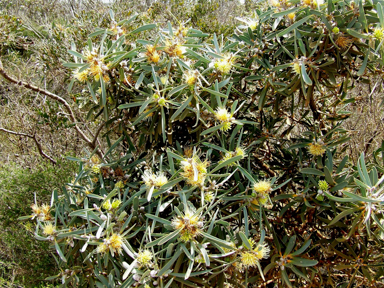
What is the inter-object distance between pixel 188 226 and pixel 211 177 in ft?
0.87

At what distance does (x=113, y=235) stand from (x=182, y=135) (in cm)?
64

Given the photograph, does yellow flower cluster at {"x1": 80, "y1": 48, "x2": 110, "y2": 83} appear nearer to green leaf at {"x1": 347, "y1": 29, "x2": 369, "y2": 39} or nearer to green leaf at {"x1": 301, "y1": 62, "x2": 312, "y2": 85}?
green leaf at {"x1": 301, "y1": 62, "x2": 312, "y2": 85}

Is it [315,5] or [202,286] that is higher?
[315,5]

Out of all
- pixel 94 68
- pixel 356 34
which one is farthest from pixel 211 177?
pixel 356 34

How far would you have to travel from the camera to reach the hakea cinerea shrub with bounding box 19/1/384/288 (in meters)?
1.09

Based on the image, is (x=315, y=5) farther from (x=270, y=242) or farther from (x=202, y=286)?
(x=202, y=286)

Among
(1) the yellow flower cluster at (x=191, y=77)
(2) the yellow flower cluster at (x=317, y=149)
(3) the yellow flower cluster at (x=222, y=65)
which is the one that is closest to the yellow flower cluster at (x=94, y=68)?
(1) the yellow flower cluster at (x=191, y=77)

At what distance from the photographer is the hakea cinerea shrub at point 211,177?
1090 mm

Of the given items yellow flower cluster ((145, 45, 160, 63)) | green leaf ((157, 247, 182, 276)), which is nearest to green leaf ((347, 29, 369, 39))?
yellow flower cluster ((145, 45, 160, 63))

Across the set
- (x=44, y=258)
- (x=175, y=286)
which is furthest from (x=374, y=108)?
(x=44, y=258)

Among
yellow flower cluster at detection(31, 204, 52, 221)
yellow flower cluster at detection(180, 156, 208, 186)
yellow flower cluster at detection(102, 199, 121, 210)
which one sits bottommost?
yellow flower cluster at detection(31, 204, 52, 221)

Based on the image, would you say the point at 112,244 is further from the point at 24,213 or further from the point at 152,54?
the point at 24,213

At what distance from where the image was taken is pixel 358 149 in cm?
258

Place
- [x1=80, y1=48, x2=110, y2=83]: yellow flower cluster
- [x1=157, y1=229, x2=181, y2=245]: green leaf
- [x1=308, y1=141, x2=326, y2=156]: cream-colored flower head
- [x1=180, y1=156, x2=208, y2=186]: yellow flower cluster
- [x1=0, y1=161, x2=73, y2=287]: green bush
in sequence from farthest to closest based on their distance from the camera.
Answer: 1. [x1=0, y1=161, x2=73, y2=287]: green bush
2. [x1=308, y1=141, x2=326, y2=156]: cream-colored flower head
3. [x1=80, y1=48, x2=110, y2=83]: yellow flower cluster
4. [x1=180, y1=156, x2=208, y2=186]: yellow flower cluster
5. [x1=157, y1=229, x2=181, y2=245]: green leaf
